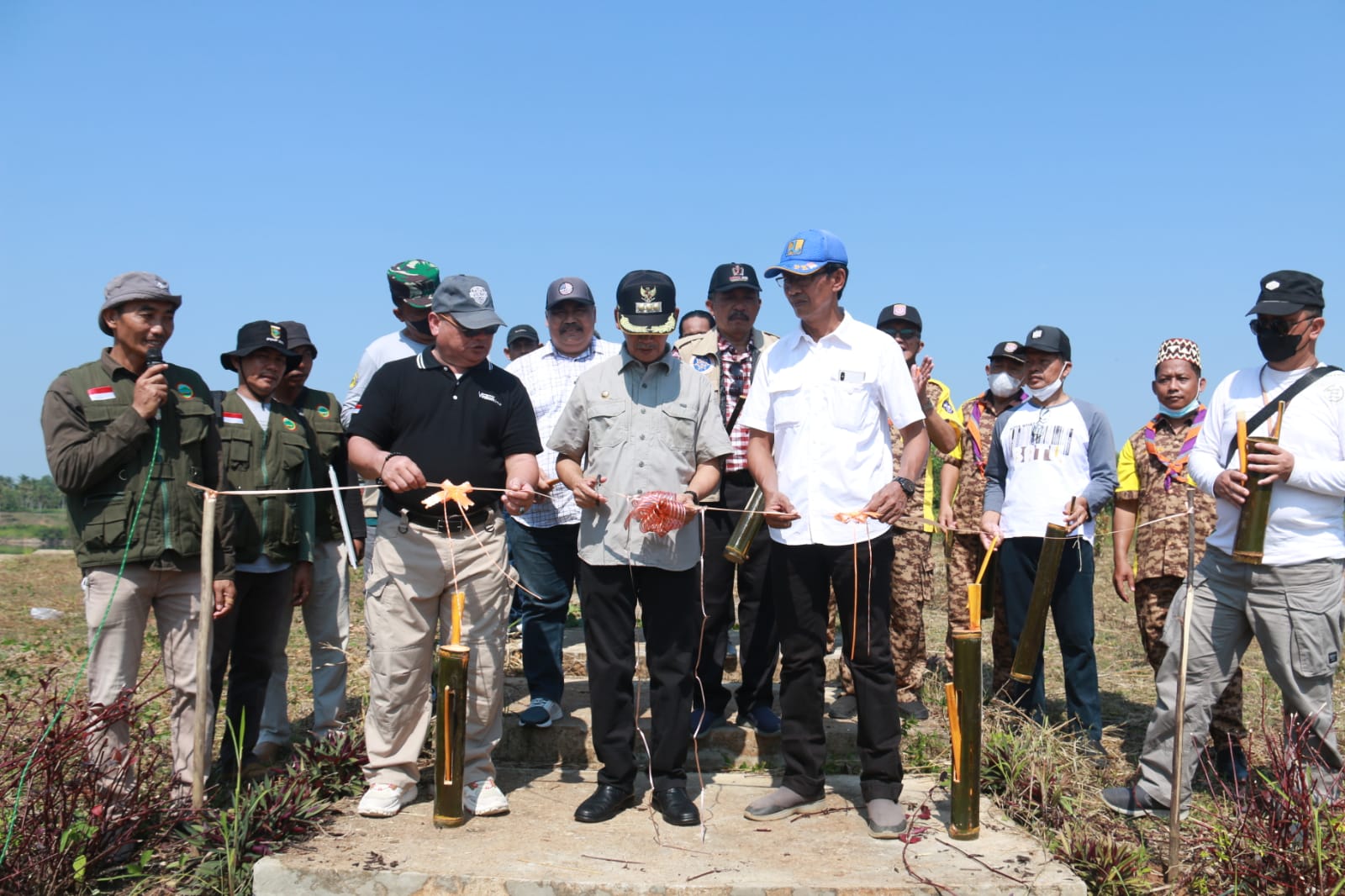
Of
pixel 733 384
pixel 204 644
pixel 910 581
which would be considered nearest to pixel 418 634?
pixel 204 644

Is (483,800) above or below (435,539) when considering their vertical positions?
below

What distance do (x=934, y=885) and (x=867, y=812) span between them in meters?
0.71

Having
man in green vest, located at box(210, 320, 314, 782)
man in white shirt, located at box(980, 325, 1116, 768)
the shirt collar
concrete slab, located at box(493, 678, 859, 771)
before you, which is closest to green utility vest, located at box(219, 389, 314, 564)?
man in green vest, located at box(210, 320, 314, 782)

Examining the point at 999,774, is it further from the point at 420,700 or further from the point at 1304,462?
the point at 420,700

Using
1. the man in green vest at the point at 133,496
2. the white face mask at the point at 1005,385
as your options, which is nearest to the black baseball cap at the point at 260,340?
the man in green vest at the point at 133,496

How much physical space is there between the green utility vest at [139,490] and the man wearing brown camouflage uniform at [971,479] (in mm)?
4365

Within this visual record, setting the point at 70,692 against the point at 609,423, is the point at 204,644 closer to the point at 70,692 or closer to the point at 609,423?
the point at 70,692

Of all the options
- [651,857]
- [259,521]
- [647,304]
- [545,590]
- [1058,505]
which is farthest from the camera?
[1058,505]

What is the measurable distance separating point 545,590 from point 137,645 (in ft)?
6.22

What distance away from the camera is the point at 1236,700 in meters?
5.38

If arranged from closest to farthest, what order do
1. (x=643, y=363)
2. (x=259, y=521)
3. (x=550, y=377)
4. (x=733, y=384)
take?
1. (x=643, y=363)
2. (x=259, y=521)
3. (x=733, y=384)
4. (x=550, y=377)

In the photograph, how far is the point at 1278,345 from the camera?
4387 mm

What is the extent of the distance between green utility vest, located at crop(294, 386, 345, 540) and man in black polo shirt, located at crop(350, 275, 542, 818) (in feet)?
4.20

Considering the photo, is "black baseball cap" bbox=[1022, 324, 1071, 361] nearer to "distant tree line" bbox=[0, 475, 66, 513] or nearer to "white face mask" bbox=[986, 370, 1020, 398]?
"white face mask" bbox=[986, 370, 1020, 398]
